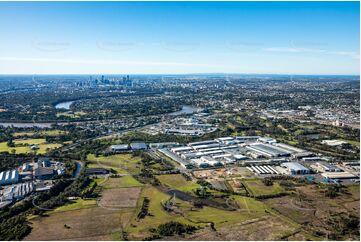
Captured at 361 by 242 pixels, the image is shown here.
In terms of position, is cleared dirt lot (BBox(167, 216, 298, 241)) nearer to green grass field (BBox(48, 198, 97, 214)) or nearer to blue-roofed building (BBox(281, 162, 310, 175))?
green grass field (BBox(48, 198, 97, 214))

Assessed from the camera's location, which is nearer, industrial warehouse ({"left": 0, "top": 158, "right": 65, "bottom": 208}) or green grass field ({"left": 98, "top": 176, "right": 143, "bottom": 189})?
industrial warehouse ({"left": 0, "top": 158, "right": 65, "bottom": 208})

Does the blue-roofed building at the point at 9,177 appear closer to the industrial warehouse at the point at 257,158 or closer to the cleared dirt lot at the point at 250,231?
the industrial warehouse at the point at 257,158

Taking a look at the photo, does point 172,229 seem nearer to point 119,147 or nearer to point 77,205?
point 77,205

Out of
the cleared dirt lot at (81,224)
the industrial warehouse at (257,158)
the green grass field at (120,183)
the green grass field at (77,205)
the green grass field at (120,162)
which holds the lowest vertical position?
the cleared dirt lot at (81,224)

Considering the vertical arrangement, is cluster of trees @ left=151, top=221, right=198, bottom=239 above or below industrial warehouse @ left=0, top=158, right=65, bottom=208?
below

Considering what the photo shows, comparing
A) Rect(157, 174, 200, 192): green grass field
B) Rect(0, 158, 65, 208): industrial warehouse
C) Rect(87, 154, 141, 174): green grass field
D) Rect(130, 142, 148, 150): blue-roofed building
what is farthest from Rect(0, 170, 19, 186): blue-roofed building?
Rect(130, 142, 148, 150): blue-roofed building

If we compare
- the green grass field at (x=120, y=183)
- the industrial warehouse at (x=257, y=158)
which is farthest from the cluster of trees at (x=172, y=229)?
the industrial warehouse at (x=257, y=158)
